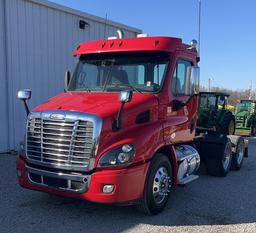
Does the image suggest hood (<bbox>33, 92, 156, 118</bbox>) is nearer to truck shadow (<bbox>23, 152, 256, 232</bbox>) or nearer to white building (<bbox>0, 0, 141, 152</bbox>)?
truck shadow (<bbox>23, 152, 256, 232</bbox>)

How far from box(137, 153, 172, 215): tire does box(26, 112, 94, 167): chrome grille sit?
40.4 inches

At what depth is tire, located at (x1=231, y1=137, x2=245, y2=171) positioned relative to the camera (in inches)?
368

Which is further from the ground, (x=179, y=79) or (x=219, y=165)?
(x=179, y=79)

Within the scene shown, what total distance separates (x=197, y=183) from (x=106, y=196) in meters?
3.34

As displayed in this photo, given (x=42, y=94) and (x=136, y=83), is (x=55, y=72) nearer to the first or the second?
(x=42, y=94)

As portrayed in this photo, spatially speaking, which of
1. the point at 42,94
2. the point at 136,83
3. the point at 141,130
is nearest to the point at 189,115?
the point at 136,83

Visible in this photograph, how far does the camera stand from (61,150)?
5.33 metres

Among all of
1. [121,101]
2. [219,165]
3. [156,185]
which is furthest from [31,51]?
[156,185]

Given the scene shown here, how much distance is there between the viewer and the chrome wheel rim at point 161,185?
5.78 metres

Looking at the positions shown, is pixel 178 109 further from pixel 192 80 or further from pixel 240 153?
pixel 240 153

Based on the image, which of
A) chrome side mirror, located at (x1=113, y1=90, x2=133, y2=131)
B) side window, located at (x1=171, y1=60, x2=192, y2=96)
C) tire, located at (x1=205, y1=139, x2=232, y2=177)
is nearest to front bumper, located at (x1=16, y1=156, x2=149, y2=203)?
chrome side mirror, located at (x1=113, y1=90, x2=133, y2=131)

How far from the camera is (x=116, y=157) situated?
512cm

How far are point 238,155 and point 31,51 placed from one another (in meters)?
6.49

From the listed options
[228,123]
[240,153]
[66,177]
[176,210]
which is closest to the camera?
[66,177]
